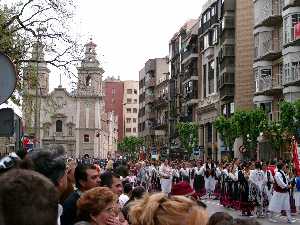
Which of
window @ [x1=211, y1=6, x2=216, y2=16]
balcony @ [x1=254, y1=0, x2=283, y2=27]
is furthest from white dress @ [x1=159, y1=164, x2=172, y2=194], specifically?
window @ [x1=211, y1=6, x2=216, y2=16]

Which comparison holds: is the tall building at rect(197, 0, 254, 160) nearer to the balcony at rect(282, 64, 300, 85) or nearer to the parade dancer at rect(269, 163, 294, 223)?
the balcony at rect(282, 64, 300, 85)

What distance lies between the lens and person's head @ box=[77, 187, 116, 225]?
5289mm

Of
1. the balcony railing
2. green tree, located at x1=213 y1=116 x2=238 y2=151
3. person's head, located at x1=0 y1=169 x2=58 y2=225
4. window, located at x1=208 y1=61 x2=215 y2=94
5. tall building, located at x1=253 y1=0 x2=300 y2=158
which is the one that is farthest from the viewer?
window, located at x1=208 y1=61 x2=215 y2=94

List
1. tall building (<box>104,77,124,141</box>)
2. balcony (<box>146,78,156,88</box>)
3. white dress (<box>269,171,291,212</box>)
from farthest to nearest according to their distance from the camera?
tall building (<box>104,77,124,141</box>), balcony (<box>146,78,156,88</box>), white dress (<box>269,171,291,212</box>)

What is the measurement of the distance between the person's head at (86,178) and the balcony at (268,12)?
4581cm

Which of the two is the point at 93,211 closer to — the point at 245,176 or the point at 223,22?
the point at 245,176

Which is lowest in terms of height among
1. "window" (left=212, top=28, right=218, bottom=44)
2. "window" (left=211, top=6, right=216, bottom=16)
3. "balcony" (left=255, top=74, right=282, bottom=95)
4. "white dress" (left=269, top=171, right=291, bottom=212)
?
"white dress" (left=269, top=171, right=291, bottom=212)

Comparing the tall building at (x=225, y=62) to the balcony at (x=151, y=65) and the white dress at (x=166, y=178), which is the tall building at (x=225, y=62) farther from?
the balcony at (x=151, y=65)

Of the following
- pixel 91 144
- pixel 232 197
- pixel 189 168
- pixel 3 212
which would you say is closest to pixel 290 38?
pixel 189 168

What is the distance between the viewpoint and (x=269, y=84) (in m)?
53.3

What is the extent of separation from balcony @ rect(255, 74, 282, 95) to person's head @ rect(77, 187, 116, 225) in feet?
153

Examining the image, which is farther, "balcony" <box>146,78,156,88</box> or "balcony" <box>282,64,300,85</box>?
"balcony" <box>146,78,156,88</box>

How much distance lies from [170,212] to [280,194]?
1903 cm

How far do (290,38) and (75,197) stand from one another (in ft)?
140
